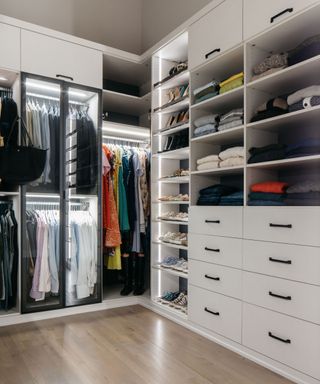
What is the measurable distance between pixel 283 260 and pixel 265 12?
1.55 m

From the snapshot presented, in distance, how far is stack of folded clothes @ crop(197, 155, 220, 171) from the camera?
2.51m

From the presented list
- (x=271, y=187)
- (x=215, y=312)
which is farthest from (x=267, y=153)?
(x=215, y=312)

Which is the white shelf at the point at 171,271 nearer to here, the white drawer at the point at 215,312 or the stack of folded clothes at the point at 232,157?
the white drawer at the point at 215,312

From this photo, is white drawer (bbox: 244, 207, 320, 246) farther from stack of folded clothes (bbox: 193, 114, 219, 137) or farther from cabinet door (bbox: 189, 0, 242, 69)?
cabinet door (bbox: 189, 0, 242, 69)

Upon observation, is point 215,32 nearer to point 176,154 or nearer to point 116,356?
point 176,154

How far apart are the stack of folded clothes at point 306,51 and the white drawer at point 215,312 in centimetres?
158

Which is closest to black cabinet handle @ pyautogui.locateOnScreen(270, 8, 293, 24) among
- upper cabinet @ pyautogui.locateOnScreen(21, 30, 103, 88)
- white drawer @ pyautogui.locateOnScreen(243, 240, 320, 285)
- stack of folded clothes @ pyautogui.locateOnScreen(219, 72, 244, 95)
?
stack of folded clothes @ pyautogui.locateOnScreen(219, 72, 244, 95)

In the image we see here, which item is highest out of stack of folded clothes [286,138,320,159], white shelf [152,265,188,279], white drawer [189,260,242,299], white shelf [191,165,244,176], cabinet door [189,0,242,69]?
cabinet door [189,0,242,69]

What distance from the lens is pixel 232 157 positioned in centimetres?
238

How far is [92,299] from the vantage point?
3.08 metres

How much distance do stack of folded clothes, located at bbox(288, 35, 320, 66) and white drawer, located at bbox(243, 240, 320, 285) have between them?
1.10 m

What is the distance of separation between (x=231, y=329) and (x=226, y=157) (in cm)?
121

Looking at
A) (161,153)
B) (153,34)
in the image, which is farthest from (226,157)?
(153,34)

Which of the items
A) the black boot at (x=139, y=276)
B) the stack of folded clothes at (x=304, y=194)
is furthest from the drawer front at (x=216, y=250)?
the black boot at (x=139, y=276)
